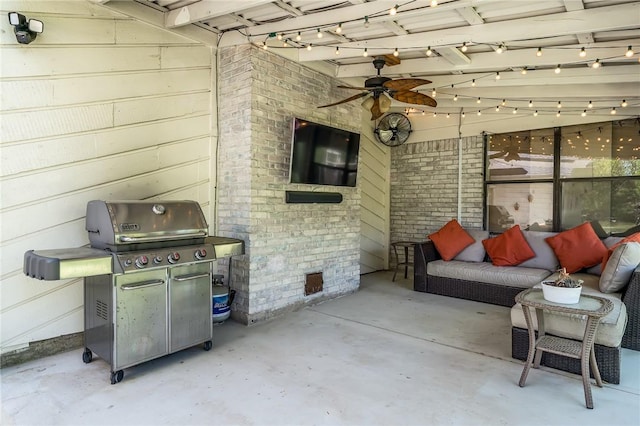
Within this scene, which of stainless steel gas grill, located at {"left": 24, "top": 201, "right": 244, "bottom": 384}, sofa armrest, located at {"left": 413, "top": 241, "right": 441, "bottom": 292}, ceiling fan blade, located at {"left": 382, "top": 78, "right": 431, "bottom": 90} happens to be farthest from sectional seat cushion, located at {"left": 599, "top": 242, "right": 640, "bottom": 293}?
stainless steel gas grill, located at {"left": 24, "top": 201, "right": 244, "bottom": 384}

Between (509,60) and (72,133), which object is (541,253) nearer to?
(509,60)

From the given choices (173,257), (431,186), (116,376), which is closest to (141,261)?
(173,257)

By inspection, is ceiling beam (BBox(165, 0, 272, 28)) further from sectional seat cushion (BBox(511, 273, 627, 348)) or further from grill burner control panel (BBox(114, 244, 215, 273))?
sectional seat cushion (BBox(511, 273, 627, 348))

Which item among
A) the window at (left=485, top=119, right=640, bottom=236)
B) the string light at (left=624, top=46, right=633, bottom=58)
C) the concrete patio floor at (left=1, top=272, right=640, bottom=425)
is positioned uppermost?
the string light at (left=624, top=46, right=633, bottom=58)

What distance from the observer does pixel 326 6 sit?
11.5ft

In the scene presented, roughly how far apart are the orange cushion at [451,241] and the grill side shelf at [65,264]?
4.66 m

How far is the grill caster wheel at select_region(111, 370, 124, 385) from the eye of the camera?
9.30 feet

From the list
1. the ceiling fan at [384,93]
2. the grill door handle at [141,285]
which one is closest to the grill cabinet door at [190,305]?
the grill door handle at [141,285]

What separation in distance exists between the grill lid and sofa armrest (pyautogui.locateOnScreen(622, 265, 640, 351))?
387cm

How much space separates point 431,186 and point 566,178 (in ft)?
6.86

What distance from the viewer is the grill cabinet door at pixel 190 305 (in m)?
3.19

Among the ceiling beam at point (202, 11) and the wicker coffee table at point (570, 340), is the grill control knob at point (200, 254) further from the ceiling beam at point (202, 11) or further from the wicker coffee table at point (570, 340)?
the wicker coffee table at point (570, 340)

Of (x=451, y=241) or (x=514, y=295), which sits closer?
(x=514, y=295)

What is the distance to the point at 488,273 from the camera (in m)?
5.21
